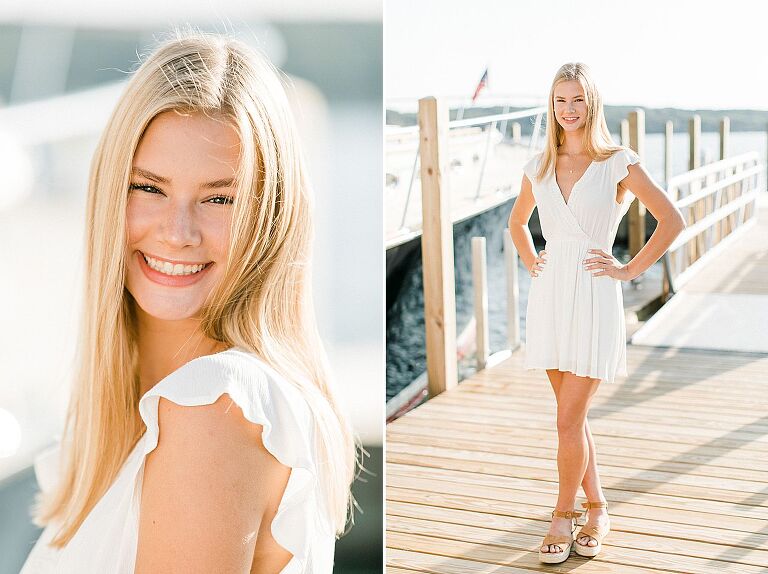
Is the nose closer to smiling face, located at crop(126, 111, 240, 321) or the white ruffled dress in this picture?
smiling face, located at crop(126, 111, 240, 321)

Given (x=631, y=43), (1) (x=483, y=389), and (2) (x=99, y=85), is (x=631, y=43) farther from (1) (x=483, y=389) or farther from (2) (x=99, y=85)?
(2) (x=99, y=85)

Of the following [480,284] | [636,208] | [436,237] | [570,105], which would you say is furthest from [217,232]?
Result: [636,208]

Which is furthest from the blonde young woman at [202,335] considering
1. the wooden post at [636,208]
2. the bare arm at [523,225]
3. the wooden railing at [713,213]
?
the wooden post at [636,208]

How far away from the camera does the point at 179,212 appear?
1.09 metres

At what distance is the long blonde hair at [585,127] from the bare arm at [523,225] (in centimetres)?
12

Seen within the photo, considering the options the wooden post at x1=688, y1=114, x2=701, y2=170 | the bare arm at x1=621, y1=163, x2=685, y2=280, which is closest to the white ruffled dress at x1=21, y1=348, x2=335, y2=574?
the bare arm at x1=621, y1=163, x2=685, y2=280

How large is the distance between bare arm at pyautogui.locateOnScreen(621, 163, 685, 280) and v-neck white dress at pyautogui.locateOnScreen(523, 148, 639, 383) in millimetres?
37

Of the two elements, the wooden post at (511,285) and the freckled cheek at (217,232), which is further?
the wooden post at (511,285)

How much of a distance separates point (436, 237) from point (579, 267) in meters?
1.45

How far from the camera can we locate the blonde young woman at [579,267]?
2.40 metres

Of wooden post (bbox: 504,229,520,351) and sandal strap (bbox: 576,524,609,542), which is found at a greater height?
wooden post (bbox: 504,229,520,351)

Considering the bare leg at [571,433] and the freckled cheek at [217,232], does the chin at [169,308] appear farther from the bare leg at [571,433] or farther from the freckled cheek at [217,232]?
the bare leg at [571,433]

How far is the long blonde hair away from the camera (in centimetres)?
238

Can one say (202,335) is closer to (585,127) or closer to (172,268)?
(172,268)
